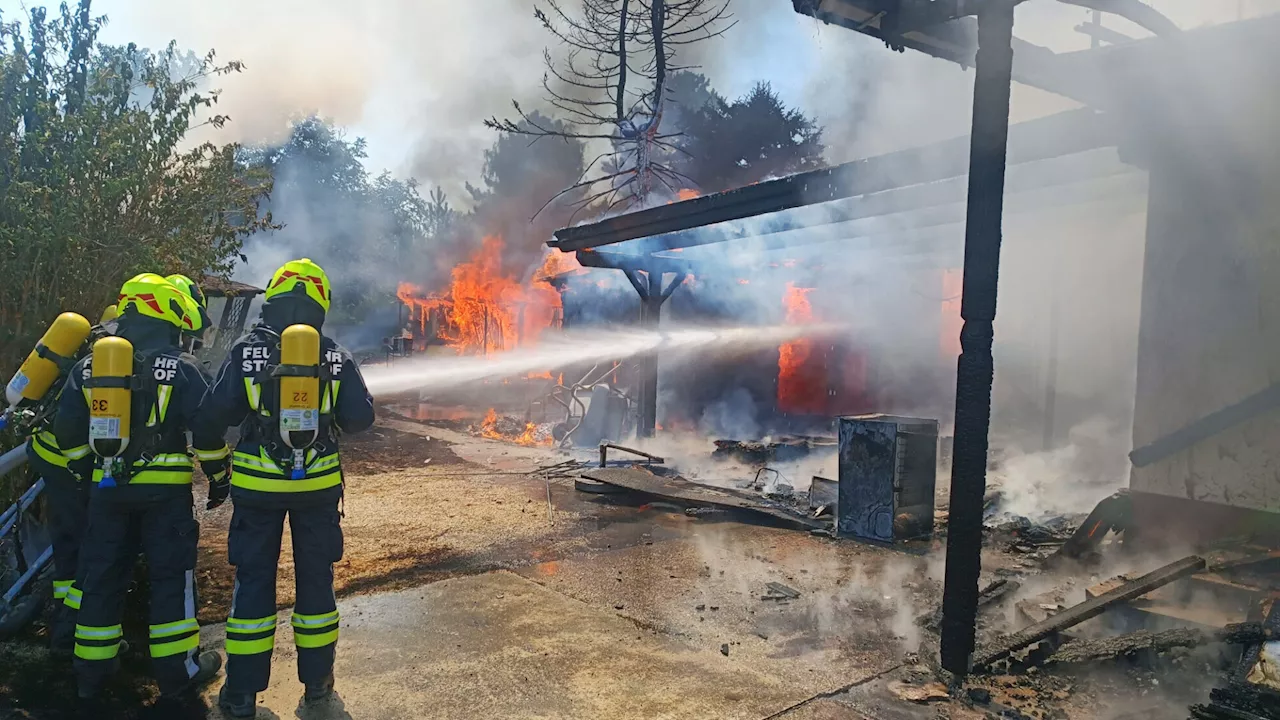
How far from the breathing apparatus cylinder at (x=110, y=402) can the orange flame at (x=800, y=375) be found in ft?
43.5

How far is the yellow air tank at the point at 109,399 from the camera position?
3.41 metres

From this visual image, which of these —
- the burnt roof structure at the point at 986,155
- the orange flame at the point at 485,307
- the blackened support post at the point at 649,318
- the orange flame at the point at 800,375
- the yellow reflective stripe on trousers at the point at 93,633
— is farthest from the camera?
the orange flame at the point at 485,307

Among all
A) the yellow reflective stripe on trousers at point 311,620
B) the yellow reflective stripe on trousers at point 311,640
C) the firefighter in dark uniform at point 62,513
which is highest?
the firefighter in dark uniform at point 62,513

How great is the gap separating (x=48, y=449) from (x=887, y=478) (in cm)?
602

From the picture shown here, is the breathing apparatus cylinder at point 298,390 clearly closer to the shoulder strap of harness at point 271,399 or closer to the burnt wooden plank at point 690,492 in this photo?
the shoulder strap of harness at point 271,399

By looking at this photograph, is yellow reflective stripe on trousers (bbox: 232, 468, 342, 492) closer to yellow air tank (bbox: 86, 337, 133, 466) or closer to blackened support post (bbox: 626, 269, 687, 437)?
yellow air tank (bbox: 86, 337, 133, 466)

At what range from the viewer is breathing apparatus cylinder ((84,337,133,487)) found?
3410 mm

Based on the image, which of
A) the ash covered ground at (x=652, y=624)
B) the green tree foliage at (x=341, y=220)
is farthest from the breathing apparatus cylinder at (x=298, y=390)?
the green tree foliage at (x=341, y=220)

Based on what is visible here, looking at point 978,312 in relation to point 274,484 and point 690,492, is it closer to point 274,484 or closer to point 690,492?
point 274,484

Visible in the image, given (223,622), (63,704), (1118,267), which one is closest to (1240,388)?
(1118,267)

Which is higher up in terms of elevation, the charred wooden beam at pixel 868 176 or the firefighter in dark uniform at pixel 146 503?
the charred wooden beam at pixel 868 176

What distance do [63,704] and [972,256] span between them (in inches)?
189

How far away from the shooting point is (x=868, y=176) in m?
6.66

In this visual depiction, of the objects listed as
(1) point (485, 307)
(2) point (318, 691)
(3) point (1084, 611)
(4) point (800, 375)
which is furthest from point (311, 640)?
(1) point (485, 307)
